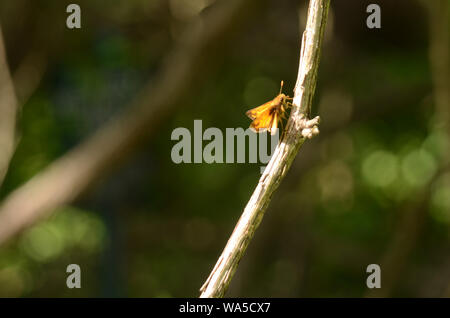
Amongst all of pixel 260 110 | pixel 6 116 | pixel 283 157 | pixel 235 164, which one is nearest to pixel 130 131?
pixel 6 116

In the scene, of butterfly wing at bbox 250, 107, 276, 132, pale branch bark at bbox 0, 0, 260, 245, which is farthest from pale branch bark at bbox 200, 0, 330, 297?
pale branch bark at bbox 0, 0, 260, 245

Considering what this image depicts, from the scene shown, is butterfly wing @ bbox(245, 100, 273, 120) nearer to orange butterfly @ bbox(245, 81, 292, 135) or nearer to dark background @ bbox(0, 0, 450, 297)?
orange butterfly @ bbox(245, 81, 292, 135)

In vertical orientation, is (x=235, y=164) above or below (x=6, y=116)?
below

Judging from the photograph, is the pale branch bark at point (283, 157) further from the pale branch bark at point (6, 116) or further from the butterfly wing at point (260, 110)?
the pale branch bark at point (6, 116)

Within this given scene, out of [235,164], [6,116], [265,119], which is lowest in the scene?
[235,164]

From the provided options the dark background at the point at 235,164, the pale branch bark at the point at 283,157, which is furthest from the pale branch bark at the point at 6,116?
the pale branch bark at the point at 283,157

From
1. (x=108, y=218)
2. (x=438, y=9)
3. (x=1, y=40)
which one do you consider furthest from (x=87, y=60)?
(x=438, y=9)

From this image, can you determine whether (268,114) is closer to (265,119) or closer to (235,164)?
(265,119)
